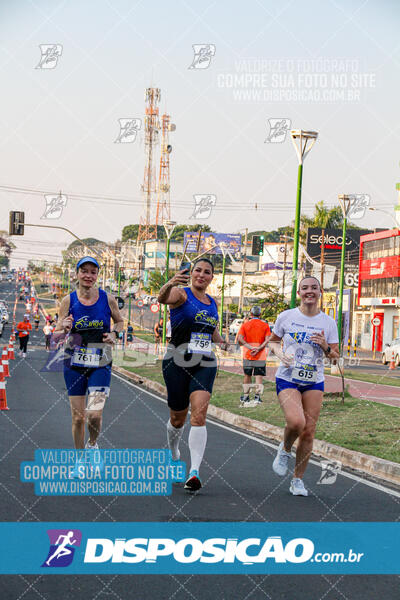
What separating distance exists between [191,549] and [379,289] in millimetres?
58400

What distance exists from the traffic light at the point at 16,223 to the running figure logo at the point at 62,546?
96.1ft

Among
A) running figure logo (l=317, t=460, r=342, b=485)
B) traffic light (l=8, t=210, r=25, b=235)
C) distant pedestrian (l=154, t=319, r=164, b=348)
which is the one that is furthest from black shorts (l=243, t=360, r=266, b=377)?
distant pedestrian (l=154, t=319, r=164, b=348)

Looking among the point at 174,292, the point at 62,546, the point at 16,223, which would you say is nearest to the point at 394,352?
the point at 16,223

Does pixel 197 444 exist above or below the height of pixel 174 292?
below

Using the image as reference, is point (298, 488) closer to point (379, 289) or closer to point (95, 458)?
point (95, 458)

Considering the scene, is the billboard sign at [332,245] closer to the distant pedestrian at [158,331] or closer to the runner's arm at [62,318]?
the distant pedestrian at [158,331]

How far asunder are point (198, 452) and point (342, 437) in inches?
168

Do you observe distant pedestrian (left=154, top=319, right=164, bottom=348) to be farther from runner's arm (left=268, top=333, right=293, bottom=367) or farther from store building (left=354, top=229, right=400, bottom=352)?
runner's arm (left=268, top=333, right=293, bottom=367)

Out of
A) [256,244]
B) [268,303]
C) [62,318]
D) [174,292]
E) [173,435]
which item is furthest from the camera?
[256,244]

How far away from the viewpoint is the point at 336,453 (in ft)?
33.9

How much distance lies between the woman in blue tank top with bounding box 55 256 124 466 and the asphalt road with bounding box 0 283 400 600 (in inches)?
35.3

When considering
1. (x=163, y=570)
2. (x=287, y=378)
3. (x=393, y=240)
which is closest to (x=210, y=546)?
(x=163, y=570)

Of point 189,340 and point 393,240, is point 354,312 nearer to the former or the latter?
point 393,240

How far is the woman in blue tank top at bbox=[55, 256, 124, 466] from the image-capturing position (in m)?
7.51
